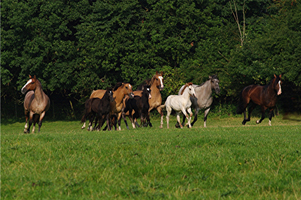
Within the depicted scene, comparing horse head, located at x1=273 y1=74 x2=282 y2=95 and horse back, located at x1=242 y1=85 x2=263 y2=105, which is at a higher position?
horse head, located at x1=273 y1=74 x2=282 y2=95

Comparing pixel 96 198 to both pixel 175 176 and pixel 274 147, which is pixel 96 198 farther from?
pixel 274 147

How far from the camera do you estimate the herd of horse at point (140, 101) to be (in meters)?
19.9

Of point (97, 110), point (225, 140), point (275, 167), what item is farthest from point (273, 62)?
point (275, 167)

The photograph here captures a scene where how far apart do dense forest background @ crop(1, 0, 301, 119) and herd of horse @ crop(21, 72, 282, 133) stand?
1110cm

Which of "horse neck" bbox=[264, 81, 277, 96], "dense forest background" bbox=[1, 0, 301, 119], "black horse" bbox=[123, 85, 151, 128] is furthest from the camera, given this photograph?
"dense forest background" bbox=[1, 0, 301, 119]

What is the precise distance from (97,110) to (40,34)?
20610mm

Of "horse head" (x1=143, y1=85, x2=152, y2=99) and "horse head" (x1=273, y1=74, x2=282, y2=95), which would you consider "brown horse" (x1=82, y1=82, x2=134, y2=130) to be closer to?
"horse head" (x1=143, y1=85, x2=152, y2=99)

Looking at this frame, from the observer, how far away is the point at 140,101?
2270cm

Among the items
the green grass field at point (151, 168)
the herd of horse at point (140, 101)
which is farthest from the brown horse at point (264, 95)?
the green grass field at point (151, 168)

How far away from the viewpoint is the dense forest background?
1478 inches

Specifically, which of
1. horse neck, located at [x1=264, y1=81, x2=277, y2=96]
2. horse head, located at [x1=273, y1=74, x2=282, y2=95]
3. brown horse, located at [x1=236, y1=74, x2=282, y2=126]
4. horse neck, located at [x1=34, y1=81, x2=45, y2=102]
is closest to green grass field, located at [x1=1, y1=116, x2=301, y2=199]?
horse neck, located at [x1=34, y1=81, x2=45, y2=102]

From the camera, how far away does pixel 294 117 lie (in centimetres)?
3578

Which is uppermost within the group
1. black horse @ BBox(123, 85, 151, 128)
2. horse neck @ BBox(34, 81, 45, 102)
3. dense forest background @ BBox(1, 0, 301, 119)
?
dense forest background @ BBox(1, 0, 301, 119)

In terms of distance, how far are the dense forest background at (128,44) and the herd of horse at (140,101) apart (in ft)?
36.4
